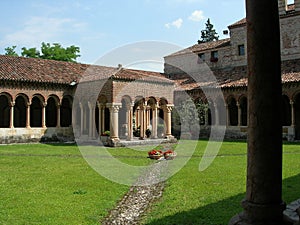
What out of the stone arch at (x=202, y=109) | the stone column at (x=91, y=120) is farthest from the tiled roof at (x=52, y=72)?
the stone arch at (x=202, y=109)

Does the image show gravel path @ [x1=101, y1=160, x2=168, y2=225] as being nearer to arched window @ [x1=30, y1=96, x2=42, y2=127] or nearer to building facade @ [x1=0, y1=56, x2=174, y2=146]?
building facade @ [x1=0, y1=56, x2=174, y2=146]

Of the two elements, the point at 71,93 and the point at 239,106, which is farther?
the point at 239,106

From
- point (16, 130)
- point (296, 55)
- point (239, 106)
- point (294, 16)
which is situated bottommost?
point (16, 130)

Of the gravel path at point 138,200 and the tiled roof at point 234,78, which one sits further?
the tiled roof at point 234,78

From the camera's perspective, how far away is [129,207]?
24.7 ft

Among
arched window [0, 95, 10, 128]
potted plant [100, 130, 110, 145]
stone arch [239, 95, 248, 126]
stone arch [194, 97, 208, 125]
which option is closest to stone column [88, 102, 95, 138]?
potted plant [100, 130, 110, 145]

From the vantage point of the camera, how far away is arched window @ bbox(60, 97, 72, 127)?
28047 mm

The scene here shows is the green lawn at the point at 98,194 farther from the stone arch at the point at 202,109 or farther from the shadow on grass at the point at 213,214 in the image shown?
the stone arch at the point at 202,109

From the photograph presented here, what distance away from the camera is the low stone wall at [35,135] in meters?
23.5

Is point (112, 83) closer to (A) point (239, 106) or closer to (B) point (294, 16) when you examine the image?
(A) point (239, 106)

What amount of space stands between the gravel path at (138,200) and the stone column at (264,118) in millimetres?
3497

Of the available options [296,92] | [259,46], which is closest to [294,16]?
[296,92]

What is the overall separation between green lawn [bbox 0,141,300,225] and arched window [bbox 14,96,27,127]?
47.2ft

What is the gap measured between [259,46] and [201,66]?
34170 millimetres
